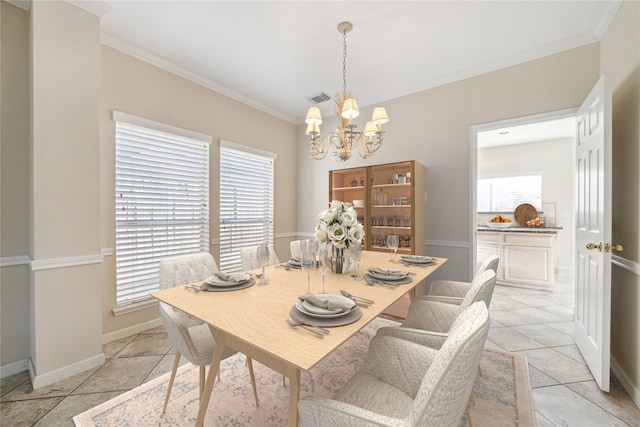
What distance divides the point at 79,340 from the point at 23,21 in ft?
8.38

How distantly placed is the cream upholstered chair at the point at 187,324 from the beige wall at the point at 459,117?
8.86ft

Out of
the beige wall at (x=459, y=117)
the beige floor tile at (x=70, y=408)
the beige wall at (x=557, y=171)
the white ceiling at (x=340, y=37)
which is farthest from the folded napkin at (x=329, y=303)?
the beige wall at (x=557, y=171)

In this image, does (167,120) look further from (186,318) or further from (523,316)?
(523,316)

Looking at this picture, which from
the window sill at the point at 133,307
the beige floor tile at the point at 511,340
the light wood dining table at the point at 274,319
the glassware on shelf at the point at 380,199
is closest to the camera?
the light wood dining table at the point at 274,319

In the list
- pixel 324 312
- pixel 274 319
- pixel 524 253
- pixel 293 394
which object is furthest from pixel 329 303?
pixel 524 253

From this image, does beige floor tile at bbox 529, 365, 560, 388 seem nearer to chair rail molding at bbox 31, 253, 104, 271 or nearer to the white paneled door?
the white paneled door

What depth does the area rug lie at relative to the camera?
1.54 m

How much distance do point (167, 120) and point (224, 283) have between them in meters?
2.30

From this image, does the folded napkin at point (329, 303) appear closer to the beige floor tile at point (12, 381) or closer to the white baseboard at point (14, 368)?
the beige floor tile at point (12, 381)

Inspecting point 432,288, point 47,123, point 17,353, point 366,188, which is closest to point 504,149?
point 366,188

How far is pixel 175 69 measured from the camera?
9.70ft

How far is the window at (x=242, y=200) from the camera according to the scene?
350 cm

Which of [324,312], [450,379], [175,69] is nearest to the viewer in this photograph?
[450,379]

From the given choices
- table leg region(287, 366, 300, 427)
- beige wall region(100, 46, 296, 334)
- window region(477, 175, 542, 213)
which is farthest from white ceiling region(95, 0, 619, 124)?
window region(477, 175, 542, 213)
